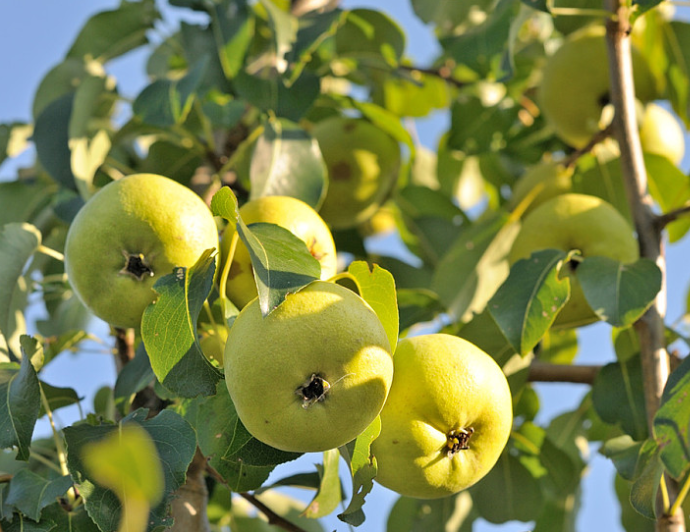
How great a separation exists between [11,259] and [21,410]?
0.41 meters

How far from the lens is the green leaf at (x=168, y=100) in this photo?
1.76m

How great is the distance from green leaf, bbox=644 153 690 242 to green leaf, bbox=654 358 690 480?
1.02 meters

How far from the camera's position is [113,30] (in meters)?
2.38

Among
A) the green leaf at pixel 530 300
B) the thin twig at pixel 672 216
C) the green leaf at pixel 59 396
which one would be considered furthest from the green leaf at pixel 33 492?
the thin twig at pixel 672 216

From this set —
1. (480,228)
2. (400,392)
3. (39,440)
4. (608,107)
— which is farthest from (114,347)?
(608,107)

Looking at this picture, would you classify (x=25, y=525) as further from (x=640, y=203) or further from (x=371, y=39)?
(x=371, y=39)

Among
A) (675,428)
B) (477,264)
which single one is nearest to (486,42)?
(477,264)

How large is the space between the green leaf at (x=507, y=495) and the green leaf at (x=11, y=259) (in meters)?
1.11

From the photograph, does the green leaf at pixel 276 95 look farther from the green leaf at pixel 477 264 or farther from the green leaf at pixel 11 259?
the green leaf at pixel 11 259

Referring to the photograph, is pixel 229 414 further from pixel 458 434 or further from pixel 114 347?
pixel 114 347

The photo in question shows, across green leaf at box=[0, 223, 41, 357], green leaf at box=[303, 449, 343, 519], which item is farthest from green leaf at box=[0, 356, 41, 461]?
green leaf at box=[303, 449, 343, 519]

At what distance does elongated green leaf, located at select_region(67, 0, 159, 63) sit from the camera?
92.5 inches

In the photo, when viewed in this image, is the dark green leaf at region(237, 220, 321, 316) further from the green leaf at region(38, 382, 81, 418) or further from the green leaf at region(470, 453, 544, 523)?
the green leaf at region(470, 453, 544, 523)

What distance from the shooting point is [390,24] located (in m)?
2.33
